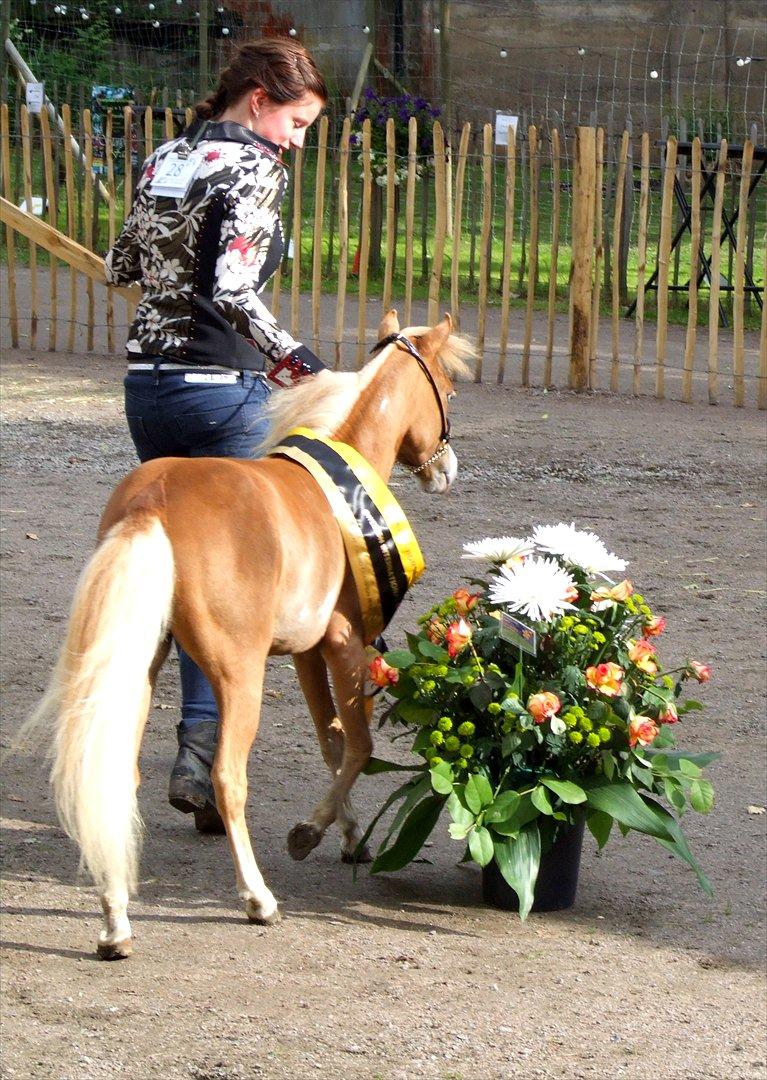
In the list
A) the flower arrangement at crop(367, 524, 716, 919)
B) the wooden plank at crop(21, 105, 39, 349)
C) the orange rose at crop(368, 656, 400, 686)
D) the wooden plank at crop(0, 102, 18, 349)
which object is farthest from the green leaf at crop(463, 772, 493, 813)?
the wooden plank at crop(0, 102, 18, 349)

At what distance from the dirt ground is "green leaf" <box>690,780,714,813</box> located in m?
0.33

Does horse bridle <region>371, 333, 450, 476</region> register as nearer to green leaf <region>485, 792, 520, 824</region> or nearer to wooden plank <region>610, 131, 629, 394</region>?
green leaf <region>485, 792, 520, 824</region>

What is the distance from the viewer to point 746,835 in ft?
13.4

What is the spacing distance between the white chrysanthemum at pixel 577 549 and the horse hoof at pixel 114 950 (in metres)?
1.43

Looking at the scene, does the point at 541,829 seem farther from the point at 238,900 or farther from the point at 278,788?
the point at 278,788

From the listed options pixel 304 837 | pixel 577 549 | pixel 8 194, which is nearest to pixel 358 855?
pixel 304 837

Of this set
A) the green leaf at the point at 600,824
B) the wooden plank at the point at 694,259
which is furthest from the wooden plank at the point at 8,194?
the green leaf at the point at 600,824

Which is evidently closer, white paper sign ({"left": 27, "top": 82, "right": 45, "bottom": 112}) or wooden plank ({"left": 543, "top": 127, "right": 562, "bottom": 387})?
wooden plank ({"left": 543, "top": 127, "right": 562, "bottom": 387})

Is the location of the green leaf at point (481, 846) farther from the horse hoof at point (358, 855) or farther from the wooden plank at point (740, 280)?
the wooden plank at point (740, 280)

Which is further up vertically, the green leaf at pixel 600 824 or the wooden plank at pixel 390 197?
the wooden plank at pixel 390 197

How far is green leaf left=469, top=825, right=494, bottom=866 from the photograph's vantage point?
3.25 m

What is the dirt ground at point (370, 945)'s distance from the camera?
282 centimetres

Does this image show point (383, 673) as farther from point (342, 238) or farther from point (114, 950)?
point (342, 238)

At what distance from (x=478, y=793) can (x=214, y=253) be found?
5.01 ft
